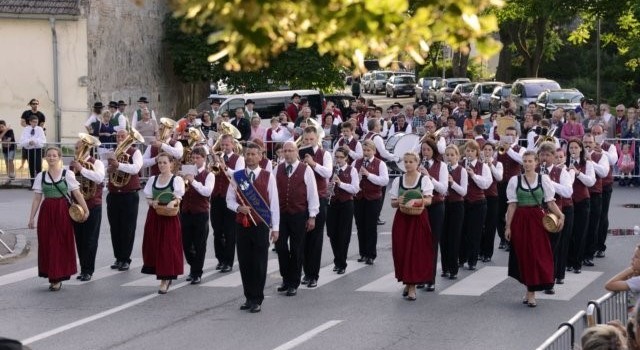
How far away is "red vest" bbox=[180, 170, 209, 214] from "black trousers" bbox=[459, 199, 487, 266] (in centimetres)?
329

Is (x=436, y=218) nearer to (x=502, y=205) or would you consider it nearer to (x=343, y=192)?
(x=343, y=192)

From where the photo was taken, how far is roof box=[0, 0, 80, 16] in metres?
35.5

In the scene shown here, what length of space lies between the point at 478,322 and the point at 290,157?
121 inches

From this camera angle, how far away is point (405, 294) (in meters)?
15.1

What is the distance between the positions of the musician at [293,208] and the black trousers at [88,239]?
8.35 ft

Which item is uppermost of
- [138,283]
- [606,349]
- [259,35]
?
[259,35]

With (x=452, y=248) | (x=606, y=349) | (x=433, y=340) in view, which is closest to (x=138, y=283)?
(x=452, y=248)

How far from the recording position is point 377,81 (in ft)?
248

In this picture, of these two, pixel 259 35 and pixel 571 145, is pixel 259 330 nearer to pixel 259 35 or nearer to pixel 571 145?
pixel 571 145

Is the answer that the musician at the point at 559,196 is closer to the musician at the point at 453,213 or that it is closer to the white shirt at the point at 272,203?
the musician at the point at 453,213

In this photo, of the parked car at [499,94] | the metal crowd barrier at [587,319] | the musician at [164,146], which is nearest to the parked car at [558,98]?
the parked car at [499,94]

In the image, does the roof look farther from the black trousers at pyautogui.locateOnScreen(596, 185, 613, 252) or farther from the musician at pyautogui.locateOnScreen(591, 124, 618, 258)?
Answer: the black trousers at pyautogui.locateOnScreen(596, 185, 613, 252)

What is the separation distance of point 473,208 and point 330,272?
196 cm

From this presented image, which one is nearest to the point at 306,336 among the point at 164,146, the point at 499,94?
the point at 164,146
